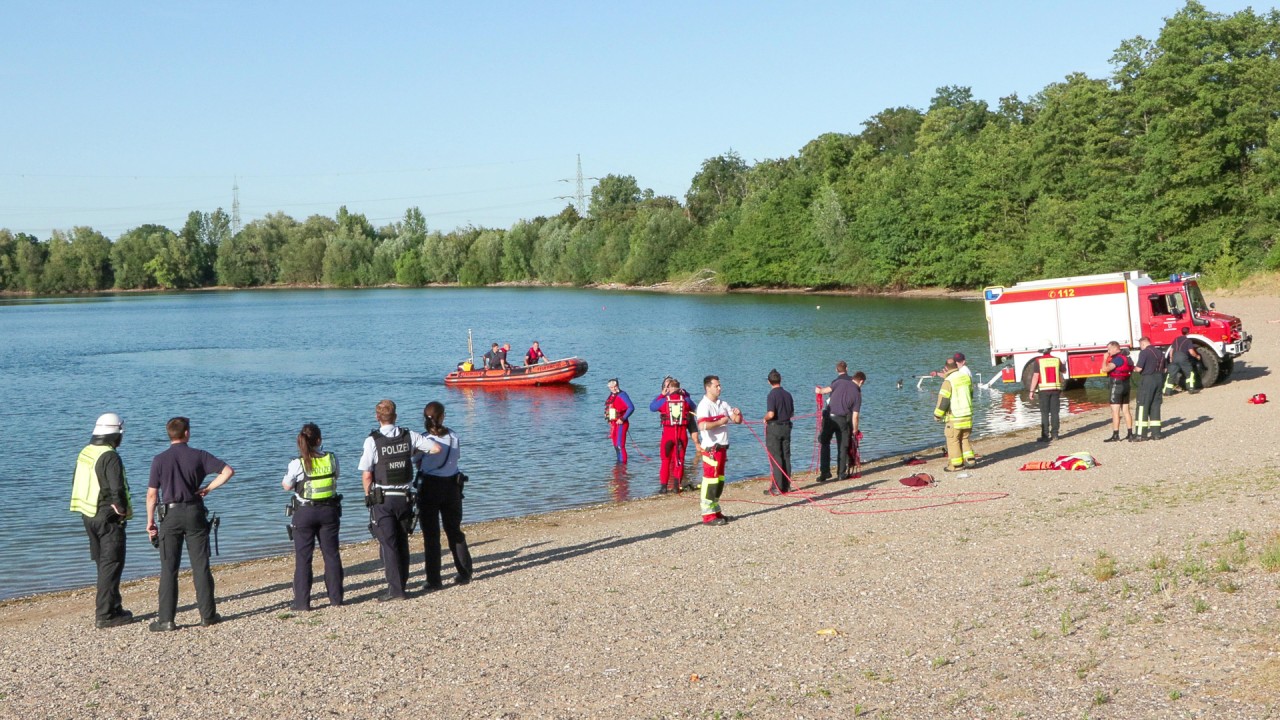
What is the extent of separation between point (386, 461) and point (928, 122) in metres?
120

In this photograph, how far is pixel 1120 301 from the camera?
29.3 m

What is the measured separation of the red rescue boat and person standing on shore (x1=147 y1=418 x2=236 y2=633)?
1188 inches

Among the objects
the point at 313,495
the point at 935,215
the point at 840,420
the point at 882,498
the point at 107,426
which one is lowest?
the point at 882,498

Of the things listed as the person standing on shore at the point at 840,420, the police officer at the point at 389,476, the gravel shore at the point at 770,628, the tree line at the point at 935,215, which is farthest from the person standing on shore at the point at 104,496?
the tree line at the point at 935,215

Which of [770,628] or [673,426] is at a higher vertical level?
[673,426]

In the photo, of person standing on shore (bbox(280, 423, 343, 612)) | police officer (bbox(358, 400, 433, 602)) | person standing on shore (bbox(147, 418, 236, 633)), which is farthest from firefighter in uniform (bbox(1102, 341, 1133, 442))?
person standing on shore (bbox(147, 418, 236, 633))

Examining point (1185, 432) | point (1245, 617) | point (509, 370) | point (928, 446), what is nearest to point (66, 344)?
point (509, 370)

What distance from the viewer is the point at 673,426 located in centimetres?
1734

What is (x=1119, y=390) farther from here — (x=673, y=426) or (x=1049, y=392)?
(x=673, y=426)

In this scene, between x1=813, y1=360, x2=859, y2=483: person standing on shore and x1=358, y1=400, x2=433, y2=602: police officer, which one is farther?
x1=813, y1=360, x2=859, y2=483: person standing on shore

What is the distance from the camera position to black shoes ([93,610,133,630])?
1060 cm

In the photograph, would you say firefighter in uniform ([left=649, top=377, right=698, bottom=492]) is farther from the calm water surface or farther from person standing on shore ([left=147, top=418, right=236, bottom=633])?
person standing on shore ([left=147, top=418, right=236, bottom=633])

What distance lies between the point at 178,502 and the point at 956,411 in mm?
11747

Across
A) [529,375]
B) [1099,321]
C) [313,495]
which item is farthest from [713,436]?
[529,375]
